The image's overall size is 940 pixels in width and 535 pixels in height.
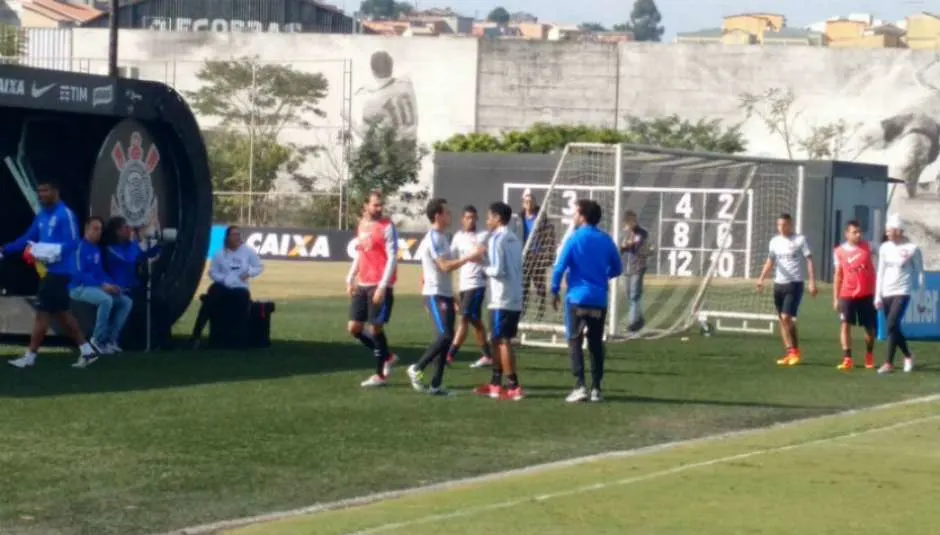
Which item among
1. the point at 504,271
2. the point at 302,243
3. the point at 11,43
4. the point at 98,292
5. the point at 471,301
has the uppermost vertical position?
the point at 11,43

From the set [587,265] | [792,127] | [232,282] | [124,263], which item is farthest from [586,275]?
[792,127]

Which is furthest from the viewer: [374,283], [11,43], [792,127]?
[792,127]

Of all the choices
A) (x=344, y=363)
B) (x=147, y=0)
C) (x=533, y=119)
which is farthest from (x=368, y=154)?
(x=344, y=363)

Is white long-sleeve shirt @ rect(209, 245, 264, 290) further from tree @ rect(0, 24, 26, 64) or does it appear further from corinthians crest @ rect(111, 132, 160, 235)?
tree @ rect(0, 24, 26, 64)

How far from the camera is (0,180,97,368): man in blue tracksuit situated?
58.2 ft

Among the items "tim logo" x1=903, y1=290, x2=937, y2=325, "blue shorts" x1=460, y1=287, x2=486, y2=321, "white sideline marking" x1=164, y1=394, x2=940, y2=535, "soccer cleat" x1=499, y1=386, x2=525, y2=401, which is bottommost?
"white sideline marking" x1=164, y1=394, x2=940, y2=535

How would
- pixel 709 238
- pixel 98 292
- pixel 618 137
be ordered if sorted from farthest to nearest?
pixel 618 137, pixel 709 238, pixel 98 292

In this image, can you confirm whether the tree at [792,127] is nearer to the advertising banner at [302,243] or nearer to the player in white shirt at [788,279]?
the advertising banner at [302,243]

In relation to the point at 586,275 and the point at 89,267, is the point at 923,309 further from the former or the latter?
the point at 89,267

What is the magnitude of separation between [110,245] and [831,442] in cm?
948

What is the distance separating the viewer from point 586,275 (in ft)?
53.2

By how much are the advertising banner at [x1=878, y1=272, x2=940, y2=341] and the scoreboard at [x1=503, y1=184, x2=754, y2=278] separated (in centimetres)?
277

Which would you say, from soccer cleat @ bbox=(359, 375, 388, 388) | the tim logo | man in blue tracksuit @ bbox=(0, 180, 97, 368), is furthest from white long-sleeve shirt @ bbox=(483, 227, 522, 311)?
the tim logo

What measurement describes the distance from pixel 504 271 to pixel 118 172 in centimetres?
679
